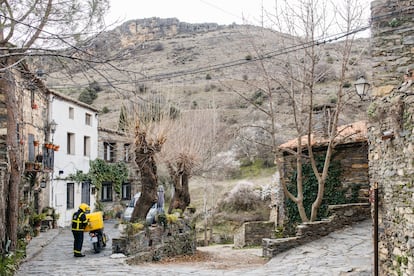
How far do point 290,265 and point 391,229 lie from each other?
408 cm

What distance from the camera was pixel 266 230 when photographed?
22.0 meters

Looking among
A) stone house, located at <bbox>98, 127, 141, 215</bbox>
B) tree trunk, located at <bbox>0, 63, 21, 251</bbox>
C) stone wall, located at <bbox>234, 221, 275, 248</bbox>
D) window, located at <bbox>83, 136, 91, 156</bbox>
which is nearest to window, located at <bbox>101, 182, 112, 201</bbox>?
stone house, located at <bbox>98, 127, 141, 215</bbox>

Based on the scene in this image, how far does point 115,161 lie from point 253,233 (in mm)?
10762

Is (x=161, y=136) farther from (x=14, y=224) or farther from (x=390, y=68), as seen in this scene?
(x=390, y=68)

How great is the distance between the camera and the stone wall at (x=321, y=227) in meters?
13.4

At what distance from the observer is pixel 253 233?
71.5 feet

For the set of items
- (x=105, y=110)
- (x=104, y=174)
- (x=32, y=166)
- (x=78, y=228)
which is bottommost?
(x=78, y=228)

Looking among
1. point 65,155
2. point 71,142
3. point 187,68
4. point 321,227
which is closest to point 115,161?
point 71,142

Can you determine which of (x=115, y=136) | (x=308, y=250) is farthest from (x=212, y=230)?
(x=308, y=250)

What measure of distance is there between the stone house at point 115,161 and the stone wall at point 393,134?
63.5ft

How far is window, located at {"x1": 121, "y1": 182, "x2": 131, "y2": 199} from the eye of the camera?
30086 millimetres

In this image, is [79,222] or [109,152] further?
[109,152]

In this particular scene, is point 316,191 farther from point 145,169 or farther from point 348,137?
point 145,169

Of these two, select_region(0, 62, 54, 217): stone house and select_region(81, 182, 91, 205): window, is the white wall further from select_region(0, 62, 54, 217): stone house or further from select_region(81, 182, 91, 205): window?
select_region(0, 62, 54, 217): stone house
